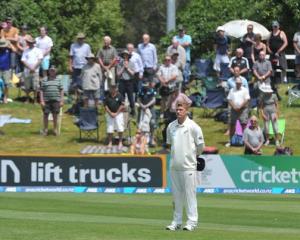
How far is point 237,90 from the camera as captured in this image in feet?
90.8

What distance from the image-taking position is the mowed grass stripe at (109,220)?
48.9 feet

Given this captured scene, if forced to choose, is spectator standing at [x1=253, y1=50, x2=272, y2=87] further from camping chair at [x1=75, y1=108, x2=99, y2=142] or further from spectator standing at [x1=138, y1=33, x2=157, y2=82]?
camping chair at [x1=75, y1=108, x2=99, y2=142]

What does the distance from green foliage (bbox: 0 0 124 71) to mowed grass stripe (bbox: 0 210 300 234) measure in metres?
28.8

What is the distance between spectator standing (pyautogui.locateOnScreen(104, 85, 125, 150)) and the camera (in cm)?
2758

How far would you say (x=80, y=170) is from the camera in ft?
81.7

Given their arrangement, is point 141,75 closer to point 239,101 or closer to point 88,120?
point 88,120

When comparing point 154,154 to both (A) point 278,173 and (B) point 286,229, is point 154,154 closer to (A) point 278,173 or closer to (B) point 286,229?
(A) point 278,173

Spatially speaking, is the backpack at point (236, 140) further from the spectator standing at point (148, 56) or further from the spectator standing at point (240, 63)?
the spectator standing at point (148, 56)

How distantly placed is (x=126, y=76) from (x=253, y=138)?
16.1 feet

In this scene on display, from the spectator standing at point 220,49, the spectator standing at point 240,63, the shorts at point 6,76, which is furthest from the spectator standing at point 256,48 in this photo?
the shorts at point 6,76

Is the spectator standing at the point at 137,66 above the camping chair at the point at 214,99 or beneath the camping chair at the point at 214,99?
above

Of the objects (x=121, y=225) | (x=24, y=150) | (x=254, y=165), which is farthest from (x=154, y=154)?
(x=121, y=225)

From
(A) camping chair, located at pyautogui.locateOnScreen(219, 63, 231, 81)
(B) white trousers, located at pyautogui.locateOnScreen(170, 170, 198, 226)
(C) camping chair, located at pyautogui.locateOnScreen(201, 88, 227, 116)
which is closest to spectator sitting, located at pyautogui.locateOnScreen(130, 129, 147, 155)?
(C) camping chair, located at pyautogui.locateOnScreen(201, 88, 227, 116)

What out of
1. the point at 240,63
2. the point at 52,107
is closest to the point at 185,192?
the point at 240,63
